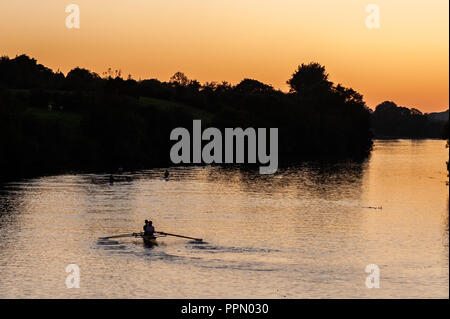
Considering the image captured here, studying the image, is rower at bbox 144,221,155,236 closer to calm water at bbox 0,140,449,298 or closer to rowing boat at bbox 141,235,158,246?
rowing boat at bbox 141,235,158,246

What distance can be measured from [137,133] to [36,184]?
6036 cm

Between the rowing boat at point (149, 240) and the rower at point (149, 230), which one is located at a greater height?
the rower at point (149, 230)

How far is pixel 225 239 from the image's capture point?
84062mm

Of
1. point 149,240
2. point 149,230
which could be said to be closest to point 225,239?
point 149,240

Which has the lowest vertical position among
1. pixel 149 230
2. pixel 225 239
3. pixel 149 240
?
pixel 225 239

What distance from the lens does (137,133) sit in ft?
624

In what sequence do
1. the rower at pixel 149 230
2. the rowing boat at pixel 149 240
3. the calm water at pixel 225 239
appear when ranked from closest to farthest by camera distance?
the calm water at pixel 225 239
the rowing boat at pixel 149 240
the rower at pixel 149 230

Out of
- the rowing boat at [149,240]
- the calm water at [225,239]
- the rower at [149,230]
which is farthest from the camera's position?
the rower at [149,230]

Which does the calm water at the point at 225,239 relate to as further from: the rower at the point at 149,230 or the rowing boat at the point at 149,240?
the rower at the point at 149,230

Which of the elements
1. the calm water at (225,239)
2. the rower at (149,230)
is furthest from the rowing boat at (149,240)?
the calm water at (225,239)

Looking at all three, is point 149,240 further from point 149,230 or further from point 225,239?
point 225,239

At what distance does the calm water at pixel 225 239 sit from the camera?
2571 inches
